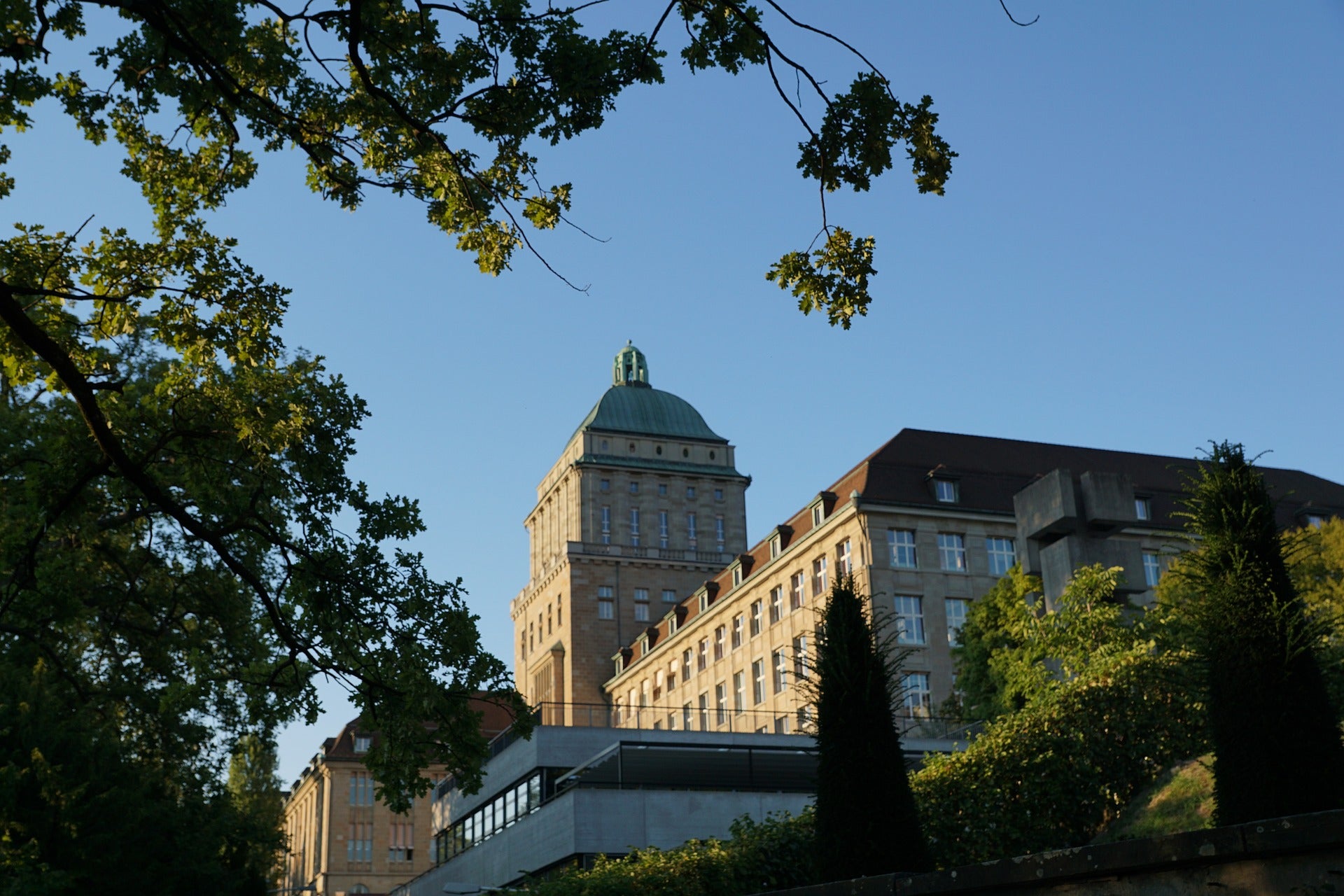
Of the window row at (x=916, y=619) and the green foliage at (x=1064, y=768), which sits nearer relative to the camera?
the green foliage at (x=1064, y=768)

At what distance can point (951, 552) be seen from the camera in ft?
208

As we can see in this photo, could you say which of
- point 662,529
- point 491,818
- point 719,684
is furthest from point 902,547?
point 662,529

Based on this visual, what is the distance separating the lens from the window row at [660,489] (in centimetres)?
10356

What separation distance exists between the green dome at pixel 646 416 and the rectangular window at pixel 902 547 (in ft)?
152

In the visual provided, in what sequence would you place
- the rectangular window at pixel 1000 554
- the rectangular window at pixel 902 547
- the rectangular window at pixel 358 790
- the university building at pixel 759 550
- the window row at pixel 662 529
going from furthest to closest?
the rectangular window at pixel 358 790 → the window row at pixel 662 529 → the rectangular window at pixel 1000 554 → the rectangular window at pixel 902 547 → the university building at pixel 759 550

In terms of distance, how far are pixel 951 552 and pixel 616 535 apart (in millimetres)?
41949

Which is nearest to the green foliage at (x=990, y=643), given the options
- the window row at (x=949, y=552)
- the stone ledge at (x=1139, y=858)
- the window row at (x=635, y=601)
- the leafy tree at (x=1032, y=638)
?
the leafy tree at (x=1032, y=638)

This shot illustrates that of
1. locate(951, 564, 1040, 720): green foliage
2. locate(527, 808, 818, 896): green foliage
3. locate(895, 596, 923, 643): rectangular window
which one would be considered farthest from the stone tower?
locate(527, 808, 818, 896): green foliage

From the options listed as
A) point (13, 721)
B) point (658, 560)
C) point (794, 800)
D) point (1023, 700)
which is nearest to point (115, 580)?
point (13, 721)

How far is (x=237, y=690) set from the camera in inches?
1281

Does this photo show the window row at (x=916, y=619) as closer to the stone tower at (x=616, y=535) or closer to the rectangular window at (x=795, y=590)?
the rectangular window at (x=795, y=590)

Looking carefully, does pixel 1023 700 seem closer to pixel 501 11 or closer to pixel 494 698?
pixel 494 698

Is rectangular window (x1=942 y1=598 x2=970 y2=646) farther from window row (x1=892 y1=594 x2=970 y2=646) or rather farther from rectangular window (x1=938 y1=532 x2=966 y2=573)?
rectangular window (x1=938 y1=532 x2=966 y2=573)

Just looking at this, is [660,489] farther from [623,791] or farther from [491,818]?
[623,791]
